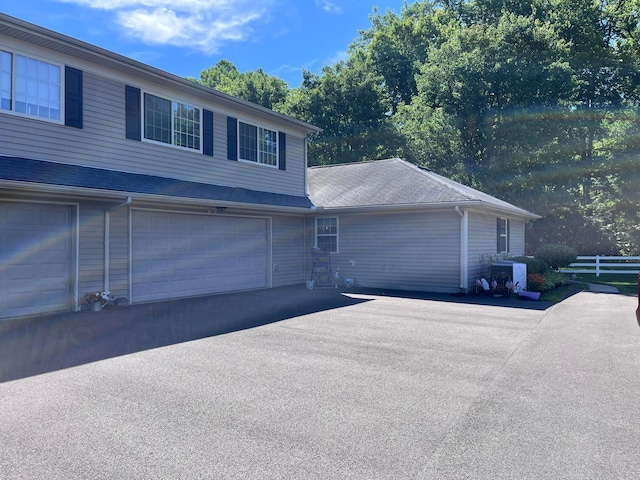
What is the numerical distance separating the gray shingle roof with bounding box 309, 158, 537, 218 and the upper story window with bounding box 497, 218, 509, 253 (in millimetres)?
555

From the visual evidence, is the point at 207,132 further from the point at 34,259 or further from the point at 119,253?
the point at 34,259

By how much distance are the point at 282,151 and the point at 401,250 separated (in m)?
4.91

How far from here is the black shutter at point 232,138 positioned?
41.3ft

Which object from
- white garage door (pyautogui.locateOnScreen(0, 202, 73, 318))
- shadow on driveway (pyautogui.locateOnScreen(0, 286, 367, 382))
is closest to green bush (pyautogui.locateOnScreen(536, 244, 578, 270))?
shadow on driveway (pyautogui.locateOnScreen(0, 286, 367, 382))

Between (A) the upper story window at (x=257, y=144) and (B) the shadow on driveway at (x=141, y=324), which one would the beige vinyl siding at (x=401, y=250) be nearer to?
(B) the shadow on driveway at (x=141, y=324)

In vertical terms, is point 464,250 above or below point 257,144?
below

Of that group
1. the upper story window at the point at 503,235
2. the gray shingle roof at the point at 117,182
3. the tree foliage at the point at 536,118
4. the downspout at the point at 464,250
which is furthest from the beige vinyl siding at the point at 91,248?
the tree foliage at the point at 536,118

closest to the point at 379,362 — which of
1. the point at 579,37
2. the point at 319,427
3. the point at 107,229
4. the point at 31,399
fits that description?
the point at 319,427

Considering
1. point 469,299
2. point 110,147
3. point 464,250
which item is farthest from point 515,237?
point 110,147

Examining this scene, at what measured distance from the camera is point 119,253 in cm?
973

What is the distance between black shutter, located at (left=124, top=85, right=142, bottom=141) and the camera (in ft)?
33.0

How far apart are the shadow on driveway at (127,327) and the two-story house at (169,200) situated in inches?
36.5

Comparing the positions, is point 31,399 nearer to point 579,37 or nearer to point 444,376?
point 444,376

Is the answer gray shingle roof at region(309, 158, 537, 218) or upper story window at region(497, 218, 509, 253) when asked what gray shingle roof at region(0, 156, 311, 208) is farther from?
upper story window at region(497, 218, 509, 253)
